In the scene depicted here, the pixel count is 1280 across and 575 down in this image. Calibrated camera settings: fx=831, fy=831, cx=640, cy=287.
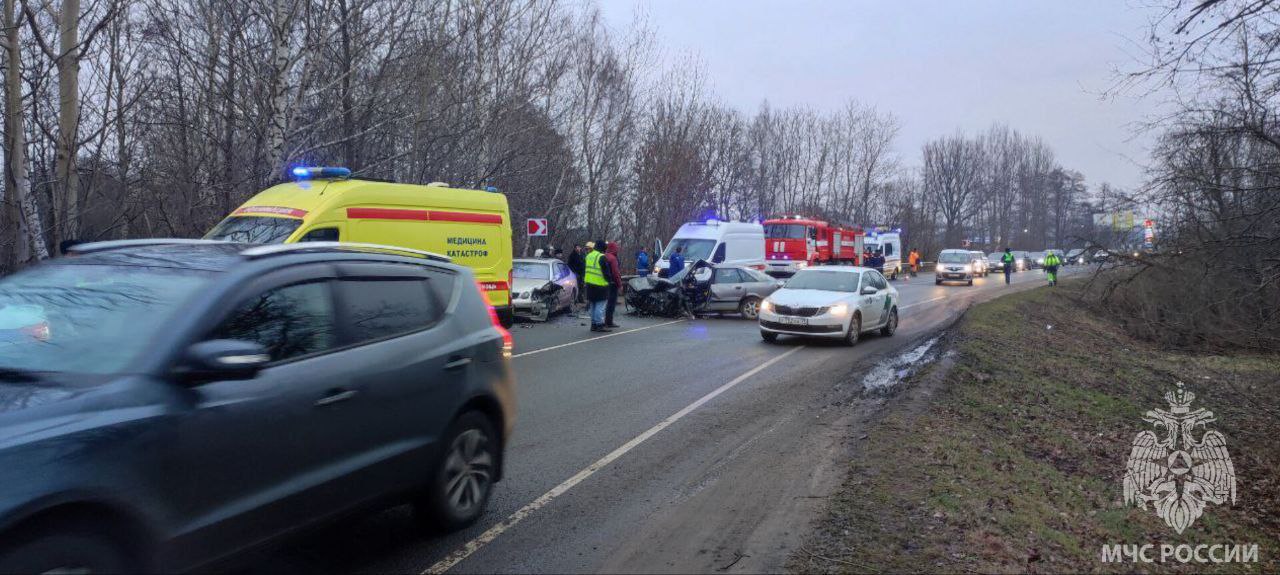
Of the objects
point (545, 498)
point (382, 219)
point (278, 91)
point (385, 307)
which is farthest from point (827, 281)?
point (385, 307)

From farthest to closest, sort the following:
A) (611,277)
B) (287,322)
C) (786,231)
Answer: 1. (786,231)
2. (611,277)
3. (287,322)

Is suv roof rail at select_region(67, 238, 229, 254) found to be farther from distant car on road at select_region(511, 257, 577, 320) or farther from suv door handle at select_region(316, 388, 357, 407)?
distant car on road at select_region(511, 257, 577, 320)

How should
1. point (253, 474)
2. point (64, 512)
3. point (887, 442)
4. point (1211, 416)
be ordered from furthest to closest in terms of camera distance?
point (1211, 416)
point (887, 442)
point (253, 474)
point (64, 512)

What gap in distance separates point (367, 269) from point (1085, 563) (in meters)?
4.60

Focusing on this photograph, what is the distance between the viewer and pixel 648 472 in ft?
21.2

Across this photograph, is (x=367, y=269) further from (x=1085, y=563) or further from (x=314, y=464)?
(x=1085, y=563)

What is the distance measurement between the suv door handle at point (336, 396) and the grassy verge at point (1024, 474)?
2529mm

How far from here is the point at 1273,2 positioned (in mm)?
7586

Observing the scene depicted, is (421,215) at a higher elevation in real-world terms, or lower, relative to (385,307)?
higher

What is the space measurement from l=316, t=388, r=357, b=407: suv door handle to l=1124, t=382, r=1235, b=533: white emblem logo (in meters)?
Result: 6.10

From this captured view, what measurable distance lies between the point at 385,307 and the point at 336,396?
73 centimetres

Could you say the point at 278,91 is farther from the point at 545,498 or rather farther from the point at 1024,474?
the point at 1024,474

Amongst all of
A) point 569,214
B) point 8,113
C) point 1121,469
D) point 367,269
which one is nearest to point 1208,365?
point 1121,469

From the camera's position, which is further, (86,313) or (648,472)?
(648,472)
